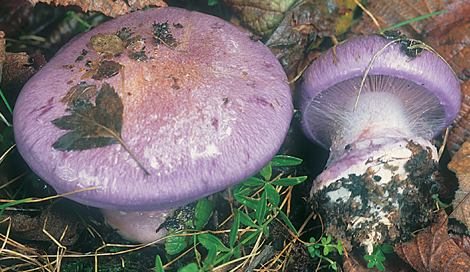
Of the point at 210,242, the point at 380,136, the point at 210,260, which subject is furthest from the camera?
the point at 380,136

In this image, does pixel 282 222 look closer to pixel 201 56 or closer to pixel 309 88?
pixel 309 88

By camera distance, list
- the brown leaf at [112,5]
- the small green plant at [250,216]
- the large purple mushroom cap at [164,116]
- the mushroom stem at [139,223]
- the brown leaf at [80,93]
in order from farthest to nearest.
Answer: the brown leaf at [112,5] → the mushroom stem at [139,223] → the small green plant at [250,216] → the brown leaf at [80,93] → the large purple mushroom cap at [164,116]

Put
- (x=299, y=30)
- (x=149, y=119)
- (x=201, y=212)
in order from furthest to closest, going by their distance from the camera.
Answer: (x=299, y=30) → (x=201, y=212) → (x=149, y=119)

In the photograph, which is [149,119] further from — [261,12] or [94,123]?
[261,12]

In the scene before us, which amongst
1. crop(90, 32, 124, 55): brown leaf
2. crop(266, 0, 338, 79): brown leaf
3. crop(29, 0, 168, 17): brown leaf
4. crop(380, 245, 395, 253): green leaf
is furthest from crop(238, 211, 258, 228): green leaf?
crop(29, 0, 168, 17): brown leaf

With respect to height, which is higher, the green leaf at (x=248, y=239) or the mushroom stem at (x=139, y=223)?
the green leaf at (x=248, y=239)

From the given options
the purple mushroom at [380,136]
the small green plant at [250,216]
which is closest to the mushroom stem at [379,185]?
the purple mushroom at [380,136]

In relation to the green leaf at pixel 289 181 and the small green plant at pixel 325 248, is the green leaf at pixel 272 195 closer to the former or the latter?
the green leaf at pixel 289 181

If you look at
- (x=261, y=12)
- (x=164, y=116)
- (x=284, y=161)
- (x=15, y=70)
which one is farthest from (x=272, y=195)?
(x=15, y=70)
